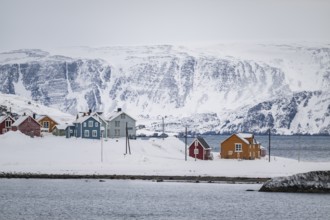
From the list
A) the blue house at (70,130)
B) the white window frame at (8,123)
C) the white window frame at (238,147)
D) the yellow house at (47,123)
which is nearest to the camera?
the white window frame at (238,147)

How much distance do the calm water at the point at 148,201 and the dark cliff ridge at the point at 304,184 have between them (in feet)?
6.69

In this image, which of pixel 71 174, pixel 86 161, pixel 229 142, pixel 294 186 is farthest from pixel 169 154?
pixel 294 186

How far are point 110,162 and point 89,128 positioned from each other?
2640 cm

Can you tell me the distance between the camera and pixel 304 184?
103 meters

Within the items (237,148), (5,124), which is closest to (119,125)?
(5,124)

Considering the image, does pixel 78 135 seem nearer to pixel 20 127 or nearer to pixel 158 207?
pixel 20 127

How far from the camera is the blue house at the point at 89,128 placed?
529 ft

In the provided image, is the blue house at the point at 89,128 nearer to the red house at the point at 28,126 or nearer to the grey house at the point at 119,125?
the grey house at the point at 119,125

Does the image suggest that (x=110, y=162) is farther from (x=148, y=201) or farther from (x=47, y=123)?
(x=148, y=201)

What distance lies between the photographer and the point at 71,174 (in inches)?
4951

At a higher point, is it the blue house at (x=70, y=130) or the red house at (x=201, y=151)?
the blue house at (x=70, y=130)

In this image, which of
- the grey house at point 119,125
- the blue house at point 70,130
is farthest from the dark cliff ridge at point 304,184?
the grey house at point 119,125

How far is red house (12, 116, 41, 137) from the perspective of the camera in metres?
159

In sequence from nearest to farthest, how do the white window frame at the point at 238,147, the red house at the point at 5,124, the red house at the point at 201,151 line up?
the red house at the point at 201,151 < the white window frame at the point at 238,147 < the red house at the point at 5,124
